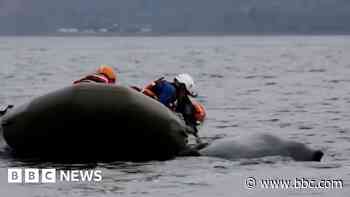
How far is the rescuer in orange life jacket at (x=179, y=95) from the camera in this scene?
2166 cm

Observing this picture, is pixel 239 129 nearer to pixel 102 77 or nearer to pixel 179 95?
pixel 179 95

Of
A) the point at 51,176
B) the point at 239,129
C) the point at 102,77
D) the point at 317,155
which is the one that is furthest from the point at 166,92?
the point at 239,129

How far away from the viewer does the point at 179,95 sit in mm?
22156

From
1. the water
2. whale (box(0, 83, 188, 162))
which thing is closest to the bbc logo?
the water

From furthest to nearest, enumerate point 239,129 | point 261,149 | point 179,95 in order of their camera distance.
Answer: point 239,129, point 179,95, point 261,149

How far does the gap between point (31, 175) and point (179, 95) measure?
432 cm

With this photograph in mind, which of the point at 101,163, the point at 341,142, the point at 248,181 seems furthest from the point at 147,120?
the point at 341,142

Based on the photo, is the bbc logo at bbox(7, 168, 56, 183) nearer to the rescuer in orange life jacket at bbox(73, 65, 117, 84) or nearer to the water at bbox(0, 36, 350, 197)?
the water at bbox(0, 36, 350, 197)

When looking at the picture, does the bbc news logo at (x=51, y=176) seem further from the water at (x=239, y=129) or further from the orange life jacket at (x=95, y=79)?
the orange life jacket at (x=95, y=79)

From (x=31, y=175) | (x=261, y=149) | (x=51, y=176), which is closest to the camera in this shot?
(x=51, y=176)

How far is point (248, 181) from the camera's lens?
1867 centimetres

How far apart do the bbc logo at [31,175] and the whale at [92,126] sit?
3.05 ft

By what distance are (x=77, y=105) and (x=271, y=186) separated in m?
3.58

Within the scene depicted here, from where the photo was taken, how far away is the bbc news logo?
18.4 metres
